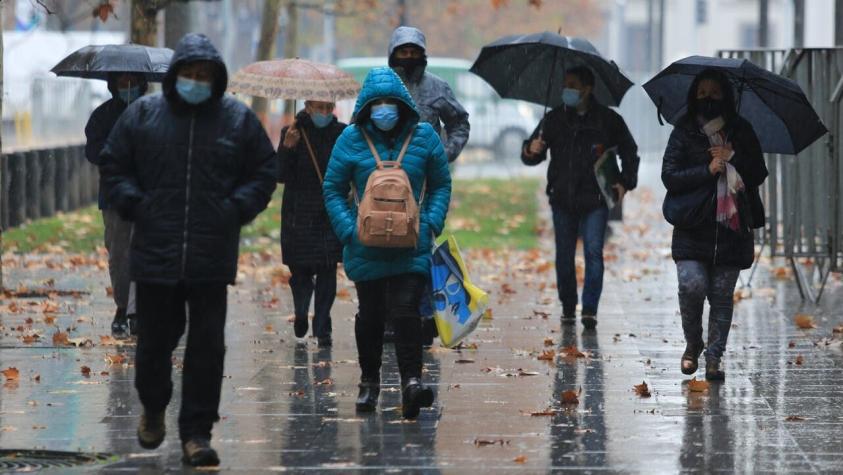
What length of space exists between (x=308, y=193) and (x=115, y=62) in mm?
1488

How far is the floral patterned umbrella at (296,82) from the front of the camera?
1023 cm

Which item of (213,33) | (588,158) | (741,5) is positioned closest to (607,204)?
(588,158)

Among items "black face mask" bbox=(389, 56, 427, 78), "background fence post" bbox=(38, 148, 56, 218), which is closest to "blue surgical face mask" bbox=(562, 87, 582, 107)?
"black face mask" bbox=(389, 56, 427, 78)

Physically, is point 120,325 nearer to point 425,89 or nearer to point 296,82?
point 296,82

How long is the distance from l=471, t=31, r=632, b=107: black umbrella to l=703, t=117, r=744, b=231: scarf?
254 cm

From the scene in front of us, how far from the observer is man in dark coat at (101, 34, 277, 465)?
22.8 feet

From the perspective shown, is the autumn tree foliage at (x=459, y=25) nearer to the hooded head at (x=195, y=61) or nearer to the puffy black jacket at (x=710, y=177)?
the puffy black jacket at (x=710, y=177)

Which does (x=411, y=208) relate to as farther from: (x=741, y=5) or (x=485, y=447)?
(x=741, y=5)

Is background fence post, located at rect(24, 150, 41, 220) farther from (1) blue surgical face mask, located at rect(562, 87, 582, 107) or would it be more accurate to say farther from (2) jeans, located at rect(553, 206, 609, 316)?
(1) blue surgical face mask, located at rect(562, 87, 582, 107)

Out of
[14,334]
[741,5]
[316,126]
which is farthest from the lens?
[741,5]

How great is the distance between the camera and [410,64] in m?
10.2

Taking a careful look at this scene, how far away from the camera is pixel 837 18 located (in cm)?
1495

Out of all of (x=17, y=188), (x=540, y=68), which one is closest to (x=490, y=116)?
(x=17, y=188)

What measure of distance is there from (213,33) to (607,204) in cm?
5586
